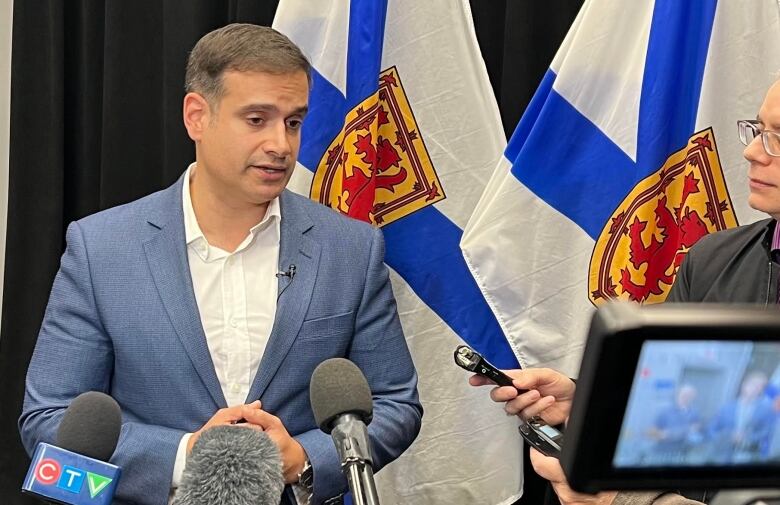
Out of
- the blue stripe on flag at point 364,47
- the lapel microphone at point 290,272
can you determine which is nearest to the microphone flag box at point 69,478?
the lapel microphone at point 290,272

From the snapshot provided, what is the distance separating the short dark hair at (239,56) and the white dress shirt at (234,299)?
23cm

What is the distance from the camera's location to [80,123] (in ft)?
10.6

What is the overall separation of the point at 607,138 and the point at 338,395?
1429mm

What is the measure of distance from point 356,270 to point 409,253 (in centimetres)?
52

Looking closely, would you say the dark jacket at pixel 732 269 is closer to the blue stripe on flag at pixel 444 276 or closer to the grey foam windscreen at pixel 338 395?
the blue stripe on flag at pixel 444 276

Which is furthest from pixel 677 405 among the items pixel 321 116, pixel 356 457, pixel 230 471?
pixel 321 116

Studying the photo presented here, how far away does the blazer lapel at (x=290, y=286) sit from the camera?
2.08 meters

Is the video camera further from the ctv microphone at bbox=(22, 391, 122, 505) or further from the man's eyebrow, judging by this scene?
the man's eyebrow

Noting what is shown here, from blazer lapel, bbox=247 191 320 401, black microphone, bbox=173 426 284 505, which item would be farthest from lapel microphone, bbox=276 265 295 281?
black microphone, bbox=173 426 284 505

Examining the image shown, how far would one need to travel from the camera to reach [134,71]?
10.3ft

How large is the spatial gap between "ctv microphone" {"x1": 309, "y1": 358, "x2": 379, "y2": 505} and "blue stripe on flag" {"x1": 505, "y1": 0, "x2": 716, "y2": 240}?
4.11 ft

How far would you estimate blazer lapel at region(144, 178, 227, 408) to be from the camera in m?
2.05

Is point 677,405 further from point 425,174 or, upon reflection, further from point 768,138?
point 425,174

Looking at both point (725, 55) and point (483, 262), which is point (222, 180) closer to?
point (483, 262)
